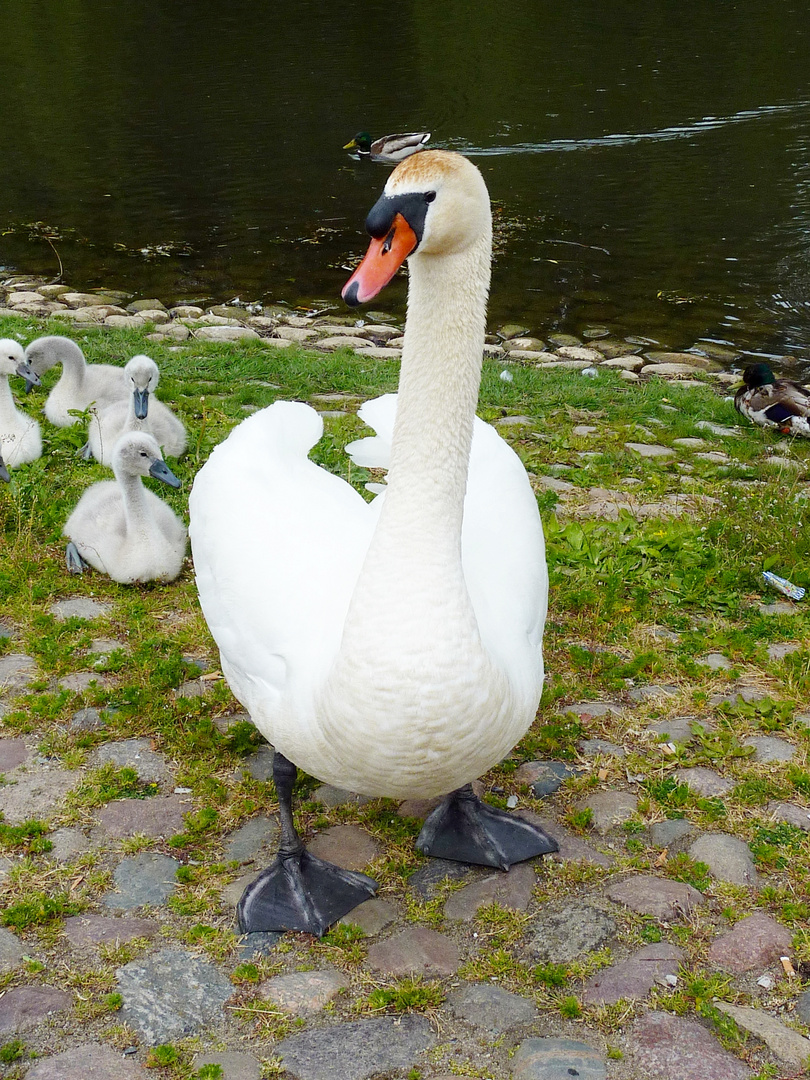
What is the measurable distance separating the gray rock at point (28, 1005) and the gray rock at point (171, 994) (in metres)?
0.16

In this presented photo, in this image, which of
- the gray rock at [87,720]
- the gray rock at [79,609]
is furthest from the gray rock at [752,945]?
the gray rock at [79,609]

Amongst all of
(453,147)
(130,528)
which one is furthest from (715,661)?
(453,147)

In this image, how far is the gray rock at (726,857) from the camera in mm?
3311

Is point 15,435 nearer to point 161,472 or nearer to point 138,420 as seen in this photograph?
point 138,420

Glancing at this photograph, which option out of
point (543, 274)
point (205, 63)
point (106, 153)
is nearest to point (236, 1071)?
point (543, 274)

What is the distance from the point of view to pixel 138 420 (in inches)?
247

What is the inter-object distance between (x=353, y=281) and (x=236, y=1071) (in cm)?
190

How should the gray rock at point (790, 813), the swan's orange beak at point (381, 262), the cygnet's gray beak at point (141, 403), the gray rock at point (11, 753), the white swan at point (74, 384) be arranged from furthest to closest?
the white swan at point (74, 384)
the cygnet's gray beak at point (141, 403)
the gray rock at point (11, 753)
the gray rock at point (790, 813)
the swan's orange beak at point (381, 262)

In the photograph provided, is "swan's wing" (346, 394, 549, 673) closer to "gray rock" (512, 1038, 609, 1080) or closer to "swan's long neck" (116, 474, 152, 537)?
"gray rock" (512, 1038, 609, 1080)

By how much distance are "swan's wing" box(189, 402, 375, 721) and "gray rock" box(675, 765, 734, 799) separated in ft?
4.46

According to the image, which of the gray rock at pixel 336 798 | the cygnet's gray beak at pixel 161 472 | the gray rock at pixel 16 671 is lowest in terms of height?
the gray rock at pixel 336 798

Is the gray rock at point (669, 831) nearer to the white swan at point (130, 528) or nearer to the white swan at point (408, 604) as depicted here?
the white swan at point (408, 604)

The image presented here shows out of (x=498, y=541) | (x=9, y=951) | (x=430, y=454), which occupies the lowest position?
(x=9, y=951)

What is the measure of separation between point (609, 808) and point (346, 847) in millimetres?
878
